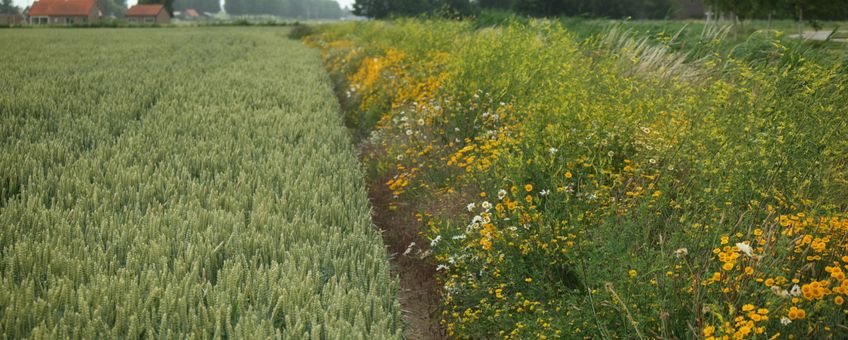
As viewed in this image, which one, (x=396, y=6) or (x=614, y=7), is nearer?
(x=614, y=7)

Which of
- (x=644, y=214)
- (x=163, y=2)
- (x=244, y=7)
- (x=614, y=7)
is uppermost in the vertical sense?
(x=244, y=7)

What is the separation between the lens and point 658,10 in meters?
59.5

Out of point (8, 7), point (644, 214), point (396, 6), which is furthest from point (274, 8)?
point (644, 214)

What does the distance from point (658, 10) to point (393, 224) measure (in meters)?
61.1

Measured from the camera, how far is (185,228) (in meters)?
3.34

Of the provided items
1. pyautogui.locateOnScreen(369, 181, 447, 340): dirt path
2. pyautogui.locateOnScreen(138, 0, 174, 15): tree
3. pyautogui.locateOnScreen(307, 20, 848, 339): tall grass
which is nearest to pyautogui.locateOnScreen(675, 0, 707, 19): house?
pyautogui.locateOnScreen(307, 20, 848, 339): tall grass

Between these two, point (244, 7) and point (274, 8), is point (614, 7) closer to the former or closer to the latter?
point (244, 7)

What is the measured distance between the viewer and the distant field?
8.07 ft

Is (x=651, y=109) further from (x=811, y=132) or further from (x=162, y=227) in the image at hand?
(x=162, y=227)

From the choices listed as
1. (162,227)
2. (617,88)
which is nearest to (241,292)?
(162,227)

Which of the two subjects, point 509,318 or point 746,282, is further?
point 509,318

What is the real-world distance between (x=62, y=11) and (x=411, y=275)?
3614 inches

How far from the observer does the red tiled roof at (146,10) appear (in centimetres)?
8181

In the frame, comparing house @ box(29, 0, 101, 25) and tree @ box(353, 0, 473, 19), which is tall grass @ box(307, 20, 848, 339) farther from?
house @ box(29, 0, 101, 25)
